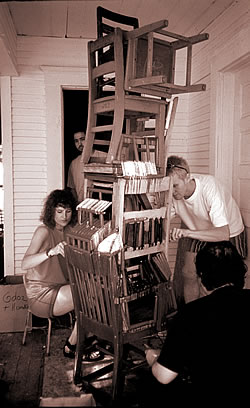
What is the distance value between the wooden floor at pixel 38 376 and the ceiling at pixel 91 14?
288cm

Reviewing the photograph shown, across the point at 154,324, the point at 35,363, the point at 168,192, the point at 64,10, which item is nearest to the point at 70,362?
the point at 35,363

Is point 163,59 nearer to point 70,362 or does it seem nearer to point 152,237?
point 152,237

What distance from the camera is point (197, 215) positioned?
12.1 ft

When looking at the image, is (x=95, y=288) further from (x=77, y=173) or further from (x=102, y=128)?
(x=77, y=173)

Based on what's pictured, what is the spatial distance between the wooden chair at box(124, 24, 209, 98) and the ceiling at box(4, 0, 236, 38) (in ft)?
3.43

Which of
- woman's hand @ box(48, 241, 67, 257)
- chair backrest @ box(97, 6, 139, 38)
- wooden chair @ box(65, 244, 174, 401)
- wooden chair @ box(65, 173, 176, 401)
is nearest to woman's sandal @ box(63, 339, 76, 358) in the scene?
wooden chair @ box(65, 173, 176, 401)

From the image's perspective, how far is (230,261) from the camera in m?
2.22

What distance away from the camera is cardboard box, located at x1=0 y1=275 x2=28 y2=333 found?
159 inches

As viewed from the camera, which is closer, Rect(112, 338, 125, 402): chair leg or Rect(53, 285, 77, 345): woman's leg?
Rect(112, 338, 125, 402): chair leg

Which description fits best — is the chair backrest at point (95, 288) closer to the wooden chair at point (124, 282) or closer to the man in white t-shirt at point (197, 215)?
the wooden chair at point (124, 282)

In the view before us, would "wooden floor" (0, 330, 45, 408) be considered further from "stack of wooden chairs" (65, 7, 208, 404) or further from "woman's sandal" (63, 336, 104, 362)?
"stack of wooden chairs" (65, 7, 208, 404)

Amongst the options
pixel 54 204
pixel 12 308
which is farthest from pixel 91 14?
pixel 12 308

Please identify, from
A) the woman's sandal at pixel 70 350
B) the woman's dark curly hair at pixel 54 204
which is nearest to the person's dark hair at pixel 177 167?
the woman's dark curly hair at pixel 54 204

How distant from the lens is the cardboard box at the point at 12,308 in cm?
405
